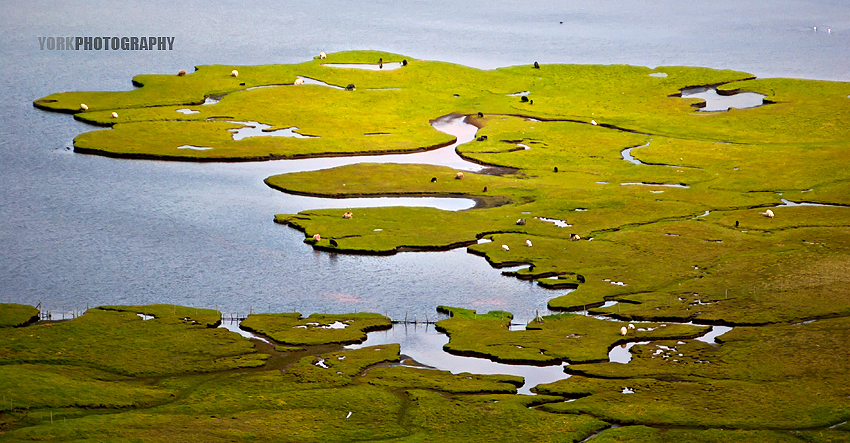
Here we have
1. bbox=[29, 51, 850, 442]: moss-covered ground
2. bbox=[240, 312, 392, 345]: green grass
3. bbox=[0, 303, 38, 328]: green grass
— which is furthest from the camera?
bbox=[0, 303, 38, 328]: green grass

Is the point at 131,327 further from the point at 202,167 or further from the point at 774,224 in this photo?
the point at 774,224

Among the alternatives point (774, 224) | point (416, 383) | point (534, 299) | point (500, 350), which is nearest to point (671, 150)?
point (774, 224)

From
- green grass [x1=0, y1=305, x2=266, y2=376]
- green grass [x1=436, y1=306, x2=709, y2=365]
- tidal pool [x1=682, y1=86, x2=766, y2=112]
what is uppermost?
tidal pool [x1=682, y1=86, x2=766, y2=112]

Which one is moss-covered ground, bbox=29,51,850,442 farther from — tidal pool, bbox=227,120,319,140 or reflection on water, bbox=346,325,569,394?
tidal pool, bbox=227,120,319,140

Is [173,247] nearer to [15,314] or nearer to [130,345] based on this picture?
[15,314]

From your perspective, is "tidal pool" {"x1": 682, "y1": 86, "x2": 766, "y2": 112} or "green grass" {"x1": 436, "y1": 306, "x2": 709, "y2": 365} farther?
"tidal pool" {"x1": 682, "y1": 86, "x2": 766, "y2": 112}

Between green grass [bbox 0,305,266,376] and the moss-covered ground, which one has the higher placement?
the moss-covered ground

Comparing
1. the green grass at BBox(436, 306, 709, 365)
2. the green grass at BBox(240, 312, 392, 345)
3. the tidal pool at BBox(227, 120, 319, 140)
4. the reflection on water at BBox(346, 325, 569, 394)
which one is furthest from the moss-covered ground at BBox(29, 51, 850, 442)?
the tidal pool at BBox(227, 120, 319, 140)

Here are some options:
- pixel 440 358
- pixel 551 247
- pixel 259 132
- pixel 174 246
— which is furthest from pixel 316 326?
pixel 259 132
